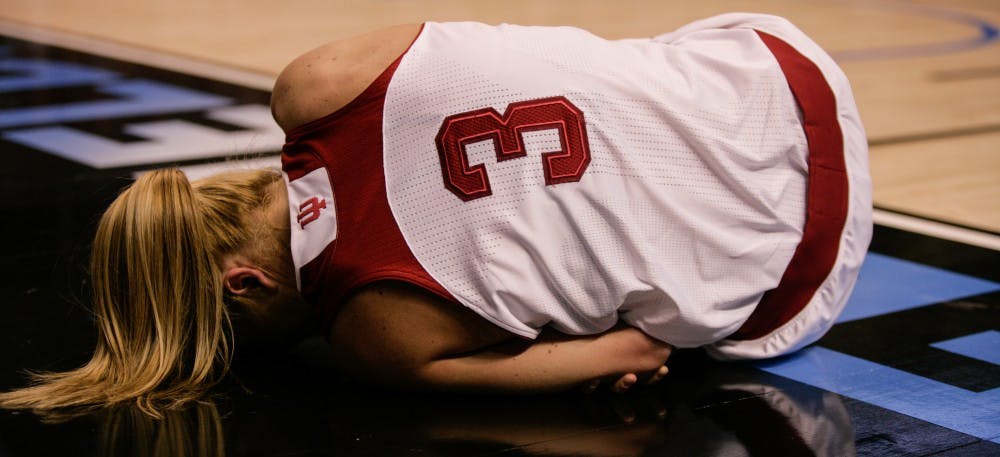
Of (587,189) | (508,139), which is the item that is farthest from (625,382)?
(508,139)

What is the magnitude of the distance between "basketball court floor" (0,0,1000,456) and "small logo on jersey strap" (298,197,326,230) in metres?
0.28

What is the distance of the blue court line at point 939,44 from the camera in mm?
5871

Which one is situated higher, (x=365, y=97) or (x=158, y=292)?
(x=365, y=97)

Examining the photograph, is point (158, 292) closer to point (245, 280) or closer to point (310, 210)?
point (245, 280)

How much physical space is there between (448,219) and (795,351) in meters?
0.71

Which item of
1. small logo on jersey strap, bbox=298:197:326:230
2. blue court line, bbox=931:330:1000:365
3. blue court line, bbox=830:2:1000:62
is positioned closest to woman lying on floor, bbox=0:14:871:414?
small logo on jersey strap, bbox=298:197:326:230

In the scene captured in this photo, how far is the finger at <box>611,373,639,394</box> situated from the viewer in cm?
203

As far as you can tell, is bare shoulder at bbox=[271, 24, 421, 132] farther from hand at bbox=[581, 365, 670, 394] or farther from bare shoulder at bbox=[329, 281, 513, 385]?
hand at bbox=[581, 365, 670, 394]

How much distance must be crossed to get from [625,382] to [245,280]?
618mm

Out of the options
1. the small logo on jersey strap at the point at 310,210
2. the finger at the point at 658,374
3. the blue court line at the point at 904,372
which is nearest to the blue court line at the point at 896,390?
the blue court line at the point at 904,372

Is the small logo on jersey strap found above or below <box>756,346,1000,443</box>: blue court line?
above

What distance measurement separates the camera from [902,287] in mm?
2635

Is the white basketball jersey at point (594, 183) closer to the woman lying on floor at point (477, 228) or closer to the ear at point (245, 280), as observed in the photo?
the woman lying on floor at point (477, 228)

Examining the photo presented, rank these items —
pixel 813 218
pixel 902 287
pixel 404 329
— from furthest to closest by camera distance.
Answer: pixel 902 287 < pixel 813 218 < pixel 404 329
